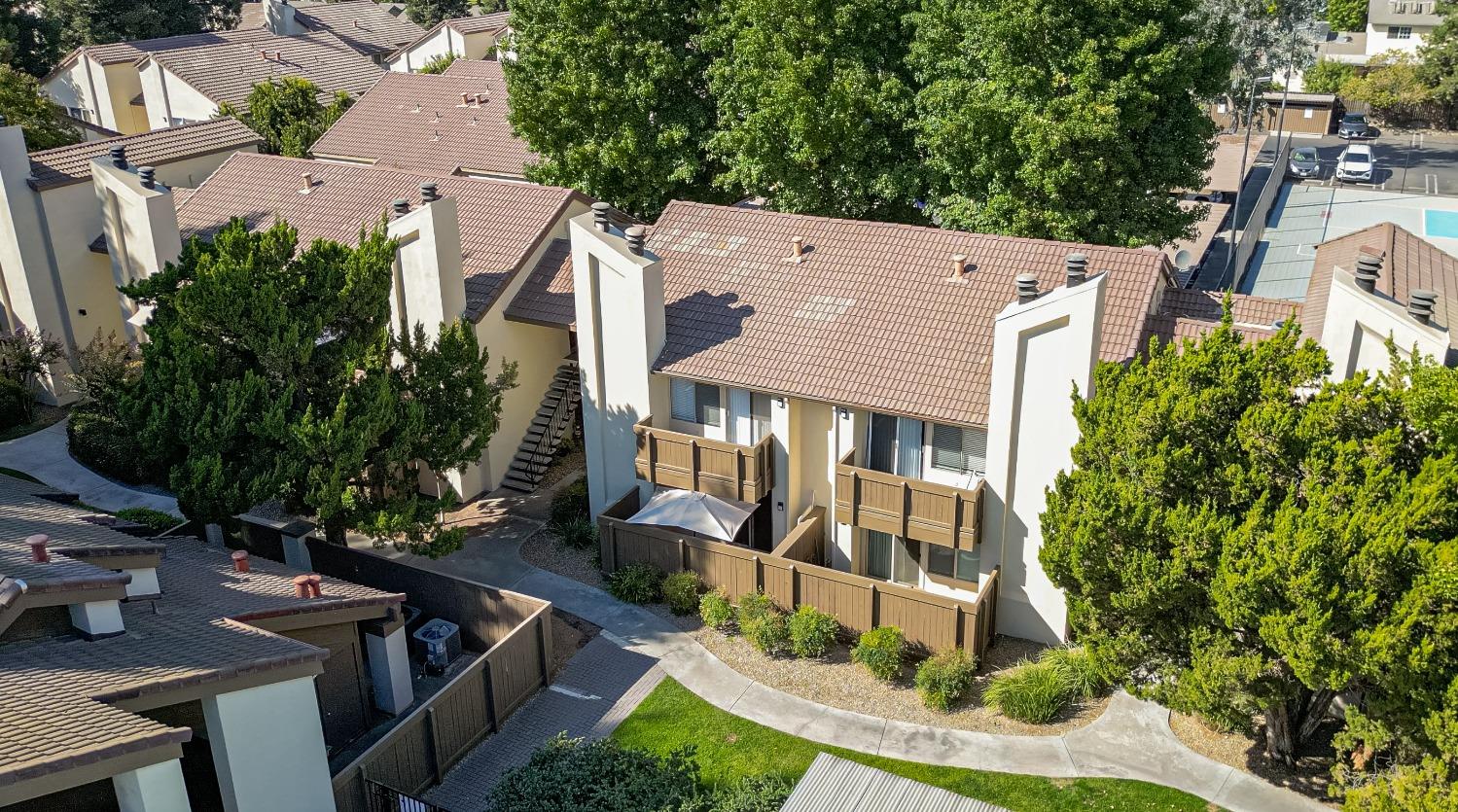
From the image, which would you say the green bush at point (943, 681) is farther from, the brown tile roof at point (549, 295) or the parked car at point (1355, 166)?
the parked car at point (1355, 166)

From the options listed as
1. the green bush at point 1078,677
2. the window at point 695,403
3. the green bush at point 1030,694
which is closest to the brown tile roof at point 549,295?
the window at point 695,403

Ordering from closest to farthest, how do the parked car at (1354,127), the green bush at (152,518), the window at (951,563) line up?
1. the window at (951,563)
2. the green bush at (152,518)
3. the parked car at (1354,127)

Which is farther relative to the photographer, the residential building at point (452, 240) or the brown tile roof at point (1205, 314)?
the residential building at point (452, 240)

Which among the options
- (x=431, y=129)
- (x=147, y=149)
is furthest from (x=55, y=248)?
(x=431, y=129)

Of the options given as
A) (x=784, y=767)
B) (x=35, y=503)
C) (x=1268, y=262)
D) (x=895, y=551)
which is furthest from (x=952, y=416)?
(x=1268, y=262)

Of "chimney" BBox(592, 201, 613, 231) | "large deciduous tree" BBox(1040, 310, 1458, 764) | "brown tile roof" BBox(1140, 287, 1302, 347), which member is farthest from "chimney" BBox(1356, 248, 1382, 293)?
"chimney" BBox(592, 201, 613, 231)

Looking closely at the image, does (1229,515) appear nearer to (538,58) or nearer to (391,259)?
(391,259)
